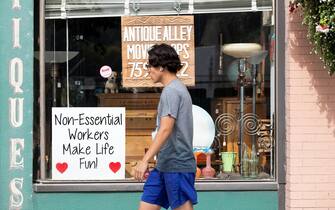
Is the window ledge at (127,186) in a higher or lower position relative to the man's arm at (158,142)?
lower

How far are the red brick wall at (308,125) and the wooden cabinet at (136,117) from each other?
4.14 ft

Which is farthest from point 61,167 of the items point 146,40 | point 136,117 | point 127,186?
point 146,40

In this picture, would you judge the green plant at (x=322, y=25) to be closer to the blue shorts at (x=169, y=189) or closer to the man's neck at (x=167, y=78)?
the man's neck at (x=167, y=78)

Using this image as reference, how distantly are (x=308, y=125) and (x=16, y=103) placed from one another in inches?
101

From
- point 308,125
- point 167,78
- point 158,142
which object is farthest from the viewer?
point 308,125

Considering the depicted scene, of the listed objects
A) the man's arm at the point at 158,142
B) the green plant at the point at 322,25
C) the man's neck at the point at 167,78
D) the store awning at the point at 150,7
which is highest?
the store awning at the point at 150,7

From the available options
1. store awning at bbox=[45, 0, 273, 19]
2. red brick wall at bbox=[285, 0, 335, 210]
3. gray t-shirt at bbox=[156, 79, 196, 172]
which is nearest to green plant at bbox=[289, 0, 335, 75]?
red brick wall at bbox=[285, 0, 335, 210]

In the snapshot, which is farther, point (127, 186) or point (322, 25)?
point (127, 186)

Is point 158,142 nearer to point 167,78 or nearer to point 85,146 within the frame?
point 167,78

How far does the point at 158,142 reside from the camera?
464cm

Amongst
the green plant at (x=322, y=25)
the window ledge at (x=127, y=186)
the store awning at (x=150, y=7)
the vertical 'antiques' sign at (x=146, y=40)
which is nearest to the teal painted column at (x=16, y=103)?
the window ledge at (x=127, y=186)

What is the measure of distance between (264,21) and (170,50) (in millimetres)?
1951

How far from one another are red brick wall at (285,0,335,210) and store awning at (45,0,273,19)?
0.50 m

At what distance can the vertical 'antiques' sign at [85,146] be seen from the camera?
21.3ft
